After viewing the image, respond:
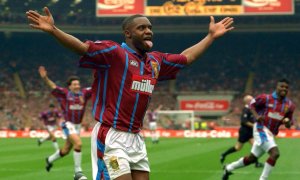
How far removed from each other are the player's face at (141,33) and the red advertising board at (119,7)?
136 feet

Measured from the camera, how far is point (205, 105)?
52.4m

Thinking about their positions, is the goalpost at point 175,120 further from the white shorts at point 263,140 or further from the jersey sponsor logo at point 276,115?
the jersey sponsor logo at point 276,115

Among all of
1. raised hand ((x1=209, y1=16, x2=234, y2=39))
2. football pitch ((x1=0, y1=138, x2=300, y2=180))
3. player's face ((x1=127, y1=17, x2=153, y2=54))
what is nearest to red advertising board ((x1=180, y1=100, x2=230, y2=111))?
football pitch ((x1=0, y1=138, x2=300, y2=180))

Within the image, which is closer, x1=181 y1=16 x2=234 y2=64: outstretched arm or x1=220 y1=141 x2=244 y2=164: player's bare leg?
x1=181 y1=16 x2=234 y2=64: outstretched arm

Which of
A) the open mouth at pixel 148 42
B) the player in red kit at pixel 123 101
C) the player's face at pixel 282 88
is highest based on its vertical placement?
the open mouth at pixel 148 42

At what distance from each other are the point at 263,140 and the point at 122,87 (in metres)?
7.51

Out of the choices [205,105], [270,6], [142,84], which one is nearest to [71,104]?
[142,84]

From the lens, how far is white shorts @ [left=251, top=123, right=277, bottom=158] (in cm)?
1261

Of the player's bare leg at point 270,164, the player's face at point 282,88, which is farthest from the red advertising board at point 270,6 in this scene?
the player's bare leg at point 270,164

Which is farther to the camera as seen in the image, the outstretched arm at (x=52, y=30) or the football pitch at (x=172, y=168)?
the football pitch at (x=172, y=168)

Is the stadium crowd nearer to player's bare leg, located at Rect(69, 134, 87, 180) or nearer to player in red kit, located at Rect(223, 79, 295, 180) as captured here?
player's bare leg, located at Rect(69, 134, 87, 180)

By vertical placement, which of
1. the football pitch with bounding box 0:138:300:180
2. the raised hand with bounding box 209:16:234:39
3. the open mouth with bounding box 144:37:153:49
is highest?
the raised hand with bounding box 209:16:234:39

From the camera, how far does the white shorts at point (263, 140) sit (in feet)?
41.4

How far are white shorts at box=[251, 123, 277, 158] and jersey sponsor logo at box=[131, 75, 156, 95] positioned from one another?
7.23 meters
